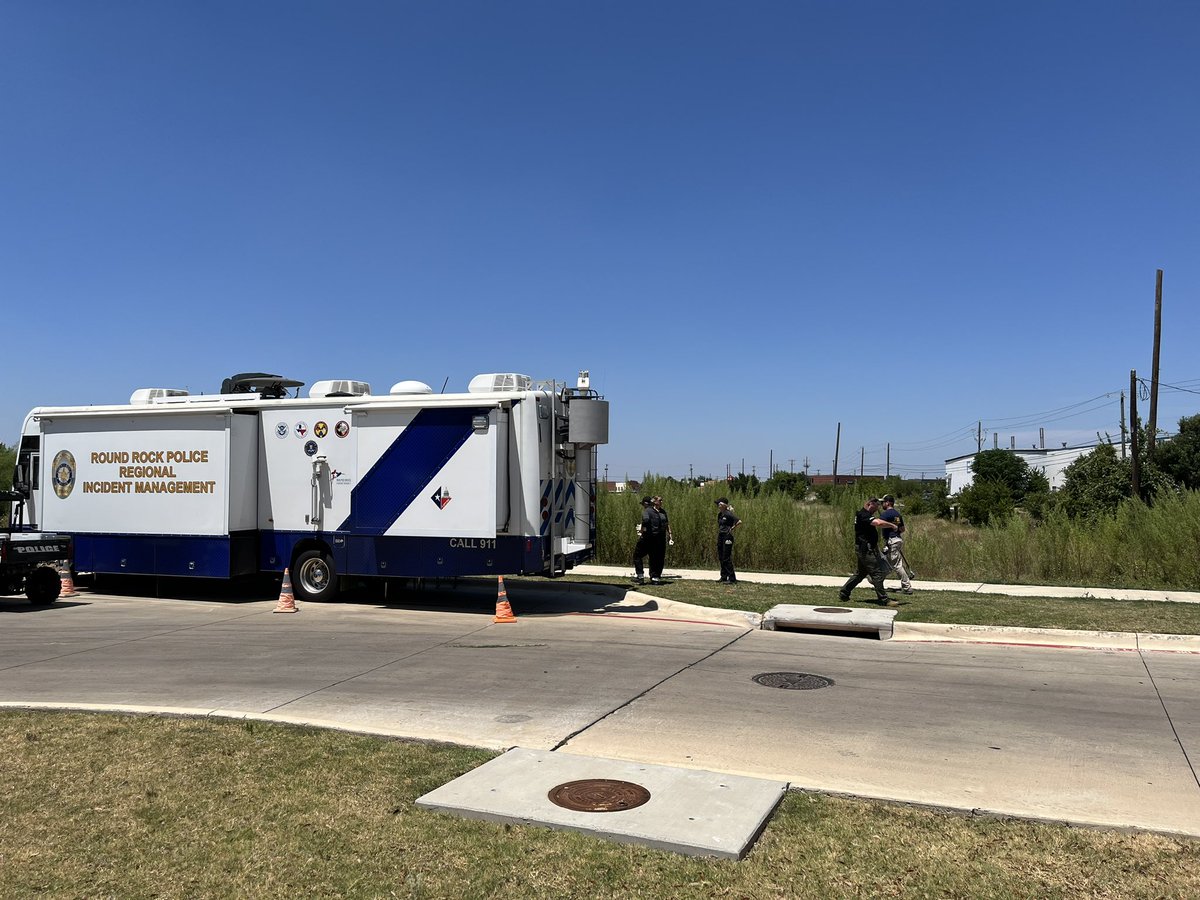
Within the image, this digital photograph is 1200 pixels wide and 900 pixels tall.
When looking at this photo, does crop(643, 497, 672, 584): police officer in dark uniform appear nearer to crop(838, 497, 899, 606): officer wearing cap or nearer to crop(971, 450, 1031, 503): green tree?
crop(838, 497, 899, 606): officer wearing cap

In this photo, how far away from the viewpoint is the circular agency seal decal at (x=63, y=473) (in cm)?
1634

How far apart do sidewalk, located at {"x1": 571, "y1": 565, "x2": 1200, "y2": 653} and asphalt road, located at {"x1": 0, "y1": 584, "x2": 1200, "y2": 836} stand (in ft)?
1.19

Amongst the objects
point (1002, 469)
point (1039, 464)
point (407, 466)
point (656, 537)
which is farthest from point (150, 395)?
point (1039, 464)

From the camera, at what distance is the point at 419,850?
466cm

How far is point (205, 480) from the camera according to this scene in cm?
1505

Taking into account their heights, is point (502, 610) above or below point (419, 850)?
below

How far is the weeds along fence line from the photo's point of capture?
18.4m

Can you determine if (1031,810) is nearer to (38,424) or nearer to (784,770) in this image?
(784,770)

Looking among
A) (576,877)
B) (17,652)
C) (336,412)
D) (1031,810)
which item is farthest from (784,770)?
(336,412)

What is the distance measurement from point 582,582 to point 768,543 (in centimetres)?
572

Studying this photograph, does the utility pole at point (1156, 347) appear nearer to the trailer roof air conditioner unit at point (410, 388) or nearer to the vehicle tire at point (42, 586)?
the trailer roof air conditioner unit at point (410, 388)

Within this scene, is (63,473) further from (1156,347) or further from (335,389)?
(1156,347)

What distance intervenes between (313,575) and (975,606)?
35.2 feet

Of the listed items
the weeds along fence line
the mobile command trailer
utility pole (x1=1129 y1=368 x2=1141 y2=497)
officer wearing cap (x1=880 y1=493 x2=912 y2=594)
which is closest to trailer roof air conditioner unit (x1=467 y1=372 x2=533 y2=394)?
the mobile command trailer
